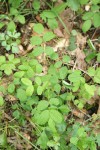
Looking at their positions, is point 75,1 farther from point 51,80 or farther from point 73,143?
point 73,143

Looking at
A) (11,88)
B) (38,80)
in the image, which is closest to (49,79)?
(38,80)

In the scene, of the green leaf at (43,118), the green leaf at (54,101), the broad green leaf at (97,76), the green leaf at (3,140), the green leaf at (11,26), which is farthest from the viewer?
the green leaf at (11,26)

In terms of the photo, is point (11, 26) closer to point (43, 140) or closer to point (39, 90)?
→ point (39, 90)

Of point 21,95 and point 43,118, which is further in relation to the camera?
point 21,95

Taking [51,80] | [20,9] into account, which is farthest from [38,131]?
[20,9]

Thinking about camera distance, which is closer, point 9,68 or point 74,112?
point 9,68

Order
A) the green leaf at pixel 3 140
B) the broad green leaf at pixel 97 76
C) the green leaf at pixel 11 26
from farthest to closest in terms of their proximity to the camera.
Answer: the green leaf at pixel 11 26 → the green leaf at pixel 3 140 → the broad green leaf at pixel 97 76

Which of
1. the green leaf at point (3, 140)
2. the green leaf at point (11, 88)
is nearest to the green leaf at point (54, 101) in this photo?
the green leaf at point (11, 88)

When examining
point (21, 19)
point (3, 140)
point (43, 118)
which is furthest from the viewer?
point (21, 19)

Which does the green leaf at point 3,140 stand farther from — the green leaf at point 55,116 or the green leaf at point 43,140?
the green leaf at point 55,116
